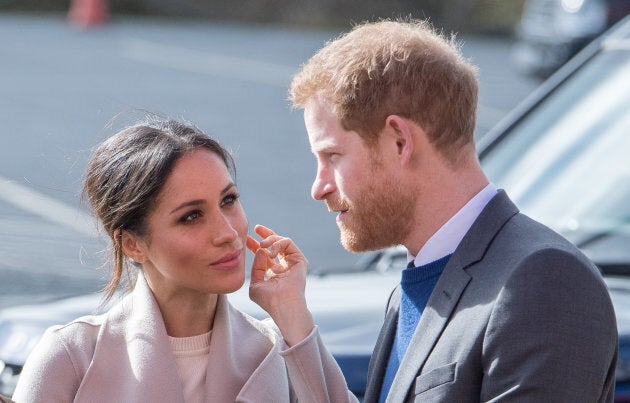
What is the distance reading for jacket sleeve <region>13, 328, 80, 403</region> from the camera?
3.08 metres

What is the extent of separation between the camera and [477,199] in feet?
9.73

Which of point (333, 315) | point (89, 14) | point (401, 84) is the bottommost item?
point (89, 14)

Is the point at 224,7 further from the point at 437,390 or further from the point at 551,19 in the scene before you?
the point at 437,390

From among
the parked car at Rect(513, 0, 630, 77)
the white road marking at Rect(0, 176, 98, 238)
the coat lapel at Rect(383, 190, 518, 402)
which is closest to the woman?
the coat lapel at Rect(383, 190, 518, 402)

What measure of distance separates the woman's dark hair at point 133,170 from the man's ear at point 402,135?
0.56 meters

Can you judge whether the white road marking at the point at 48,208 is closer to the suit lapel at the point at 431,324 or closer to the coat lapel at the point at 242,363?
the coat lapel at the point at 242,363

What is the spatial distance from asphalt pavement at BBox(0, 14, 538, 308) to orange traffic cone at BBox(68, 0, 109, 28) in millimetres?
296

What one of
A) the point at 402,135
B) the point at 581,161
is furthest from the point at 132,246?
the point at 581,161

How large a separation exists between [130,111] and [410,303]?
1.10 meters

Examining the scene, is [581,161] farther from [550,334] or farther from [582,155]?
[550,334]

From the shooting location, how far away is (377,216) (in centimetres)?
297

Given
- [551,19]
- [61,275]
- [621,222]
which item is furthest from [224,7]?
[621,222]

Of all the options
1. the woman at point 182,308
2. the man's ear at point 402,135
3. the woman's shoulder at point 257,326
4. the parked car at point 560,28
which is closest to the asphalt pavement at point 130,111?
the woman at point 182,308

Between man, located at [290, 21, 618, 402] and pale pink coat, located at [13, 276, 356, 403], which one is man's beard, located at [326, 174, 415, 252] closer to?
man, located at [290, 21, 618, 402]
